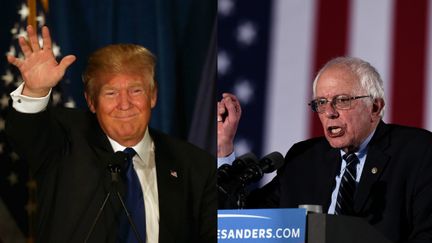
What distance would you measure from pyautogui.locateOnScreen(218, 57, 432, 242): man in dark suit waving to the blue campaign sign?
0.63 meters

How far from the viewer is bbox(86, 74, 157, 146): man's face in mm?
2480

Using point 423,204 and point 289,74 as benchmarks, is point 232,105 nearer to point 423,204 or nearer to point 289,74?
point 289,74

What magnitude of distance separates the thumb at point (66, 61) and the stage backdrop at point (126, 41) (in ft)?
0.50

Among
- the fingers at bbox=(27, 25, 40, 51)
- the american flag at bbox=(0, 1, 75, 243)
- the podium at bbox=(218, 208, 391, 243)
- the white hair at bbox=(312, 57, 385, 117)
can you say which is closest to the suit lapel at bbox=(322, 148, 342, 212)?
the white hair at bbox=(312, 57, 385, 117)

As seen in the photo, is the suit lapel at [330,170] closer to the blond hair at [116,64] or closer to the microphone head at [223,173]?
the microphone head at [223,173]

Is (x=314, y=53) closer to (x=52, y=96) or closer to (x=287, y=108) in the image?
(x=287, y=108)

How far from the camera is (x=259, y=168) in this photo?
2748mm

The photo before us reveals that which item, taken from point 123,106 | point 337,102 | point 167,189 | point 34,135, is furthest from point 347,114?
point 34,135

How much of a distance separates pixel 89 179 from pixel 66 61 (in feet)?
1.26

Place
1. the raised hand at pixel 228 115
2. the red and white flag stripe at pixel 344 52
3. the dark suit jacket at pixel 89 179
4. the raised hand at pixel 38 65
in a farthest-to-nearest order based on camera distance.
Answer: the raised hand at pixel 228 115 < the red and white flag stripe at pixel 344 52 < the dark suit jacket at pixel 89 179 < the raised hand at pixel 38 65

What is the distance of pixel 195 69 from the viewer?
2.65 m

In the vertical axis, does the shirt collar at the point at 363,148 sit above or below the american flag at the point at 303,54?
below

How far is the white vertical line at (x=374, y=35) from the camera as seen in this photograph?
3480mm

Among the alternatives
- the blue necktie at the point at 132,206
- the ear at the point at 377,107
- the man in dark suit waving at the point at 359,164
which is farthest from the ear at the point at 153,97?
the ear at the point at 377,107
